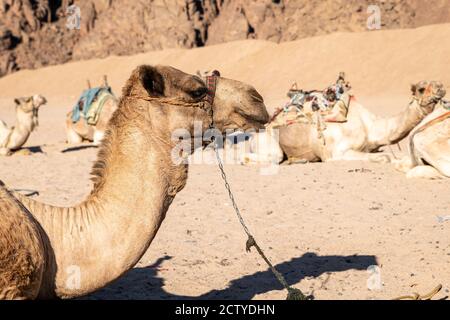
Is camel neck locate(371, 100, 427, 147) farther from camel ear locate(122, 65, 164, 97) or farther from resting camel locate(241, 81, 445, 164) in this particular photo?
camel ear locate(122, 65, 164, 97)

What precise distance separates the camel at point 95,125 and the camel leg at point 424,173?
759 centimetres

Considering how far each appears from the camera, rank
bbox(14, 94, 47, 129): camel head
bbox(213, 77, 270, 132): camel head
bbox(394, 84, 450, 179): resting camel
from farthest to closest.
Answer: bbox(14, 94, 47, 129): camel head, bbox(394, 84, 450, 179): resting camel, bbox(213, 77, 270, 132): camel head

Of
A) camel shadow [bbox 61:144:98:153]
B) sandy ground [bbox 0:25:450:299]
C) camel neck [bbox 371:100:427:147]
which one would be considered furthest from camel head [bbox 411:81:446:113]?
camel shadow [bbox 61:144:98:153]

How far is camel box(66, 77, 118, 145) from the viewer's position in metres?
15.5

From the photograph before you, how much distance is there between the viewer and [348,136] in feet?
38.9

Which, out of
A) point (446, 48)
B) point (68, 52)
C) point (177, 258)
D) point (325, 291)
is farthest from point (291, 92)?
point (68, 52)

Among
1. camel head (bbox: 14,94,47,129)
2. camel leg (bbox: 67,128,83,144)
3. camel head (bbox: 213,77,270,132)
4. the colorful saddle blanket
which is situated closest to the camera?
camel head (bbox: 213,77,270,132)

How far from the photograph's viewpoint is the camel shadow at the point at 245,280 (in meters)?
5.03

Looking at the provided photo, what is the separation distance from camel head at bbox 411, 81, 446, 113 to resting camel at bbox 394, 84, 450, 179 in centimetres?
56

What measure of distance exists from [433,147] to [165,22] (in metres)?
48.6

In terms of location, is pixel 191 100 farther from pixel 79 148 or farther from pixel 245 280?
pixel 79 148

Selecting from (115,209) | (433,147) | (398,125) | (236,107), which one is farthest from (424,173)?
(115,209)

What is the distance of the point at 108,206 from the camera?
11.4 ft
